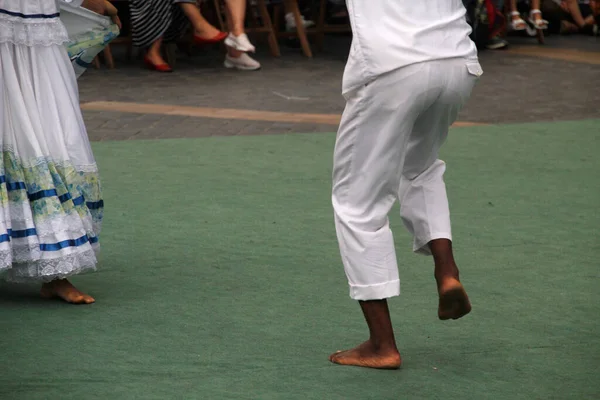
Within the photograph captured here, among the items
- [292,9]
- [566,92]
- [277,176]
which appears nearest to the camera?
[277,176]

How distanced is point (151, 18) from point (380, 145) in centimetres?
796

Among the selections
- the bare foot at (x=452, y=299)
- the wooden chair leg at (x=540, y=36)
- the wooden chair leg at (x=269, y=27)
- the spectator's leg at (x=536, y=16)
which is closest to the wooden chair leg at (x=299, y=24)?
the wooden chair leg at (x=269, y=27)

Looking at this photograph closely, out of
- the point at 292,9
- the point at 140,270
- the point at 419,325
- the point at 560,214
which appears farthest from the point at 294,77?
the point at 419,325

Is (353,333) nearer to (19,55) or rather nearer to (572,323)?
(572,323)

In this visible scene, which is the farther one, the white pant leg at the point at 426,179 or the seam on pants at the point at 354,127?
the white pant leg at the point at 426,179

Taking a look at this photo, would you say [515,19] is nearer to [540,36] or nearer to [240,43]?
[540,36]

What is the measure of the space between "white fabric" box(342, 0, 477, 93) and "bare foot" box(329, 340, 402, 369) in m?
0.84

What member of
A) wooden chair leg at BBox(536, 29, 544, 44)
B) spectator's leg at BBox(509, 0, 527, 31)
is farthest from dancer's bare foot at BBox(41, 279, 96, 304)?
wooden chair leg at BBox(536, 29, 544, 44)

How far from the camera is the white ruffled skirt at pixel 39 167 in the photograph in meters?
4.25

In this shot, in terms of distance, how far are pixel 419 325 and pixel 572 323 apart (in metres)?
0.54

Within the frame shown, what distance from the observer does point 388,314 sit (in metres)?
3.60

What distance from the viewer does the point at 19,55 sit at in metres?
4.28

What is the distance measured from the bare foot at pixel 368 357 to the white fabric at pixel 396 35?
84cm

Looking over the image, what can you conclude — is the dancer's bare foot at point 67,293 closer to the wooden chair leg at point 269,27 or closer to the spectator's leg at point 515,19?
the wooden chair leg at point 269,27
